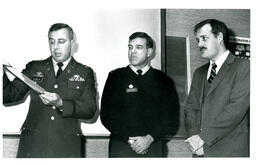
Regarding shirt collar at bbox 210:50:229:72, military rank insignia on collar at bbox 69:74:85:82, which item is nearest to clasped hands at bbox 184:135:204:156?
shirt collar at bbox 210:50:229:72

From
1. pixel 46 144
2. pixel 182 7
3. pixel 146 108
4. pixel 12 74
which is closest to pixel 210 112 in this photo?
pixel 146 108

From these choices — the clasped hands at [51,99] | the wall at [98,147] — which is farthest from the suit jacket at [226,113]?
the clasped hands at [51,99]

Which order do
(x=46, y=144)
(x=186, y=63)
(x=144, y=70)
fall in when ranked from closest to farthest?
(x=46, y=144) < (x=144, y=70) < (x=186, y=63)

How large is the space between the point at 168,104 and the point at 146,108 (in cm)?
16

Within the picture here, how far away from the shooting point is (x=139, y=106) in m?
2.30

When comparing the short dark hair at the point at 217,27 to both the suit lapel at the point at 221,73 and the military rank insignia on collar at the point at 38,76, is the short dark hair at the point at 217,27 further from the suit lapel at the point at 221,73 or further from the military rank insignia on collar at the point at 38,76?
the military rank insignia on collar at the point at 38,76

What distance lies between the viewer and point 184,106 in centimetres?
240

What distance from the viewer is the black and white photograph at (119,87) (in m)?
2.21

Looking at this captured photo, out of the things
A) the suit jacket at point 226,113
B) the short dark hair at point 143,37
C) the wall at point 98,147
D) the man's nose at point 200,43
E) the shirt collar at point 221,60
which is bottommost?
the wall at point 98,147

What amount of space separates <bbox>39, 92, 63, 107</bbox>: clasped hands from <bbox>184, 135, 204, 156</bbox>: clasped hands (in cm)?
82

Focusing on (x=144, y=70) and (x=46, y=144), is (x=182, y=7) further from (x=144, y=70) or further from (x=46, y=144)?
(x=46, y=144)

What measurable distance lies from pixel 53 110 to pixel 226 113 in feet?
3.37

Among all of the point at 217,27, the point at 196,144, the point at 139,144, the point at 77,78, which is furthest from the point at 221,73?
the point at 77,78

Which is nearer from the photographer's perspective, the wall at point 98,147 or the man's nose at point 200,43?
the wall at point 98,147
